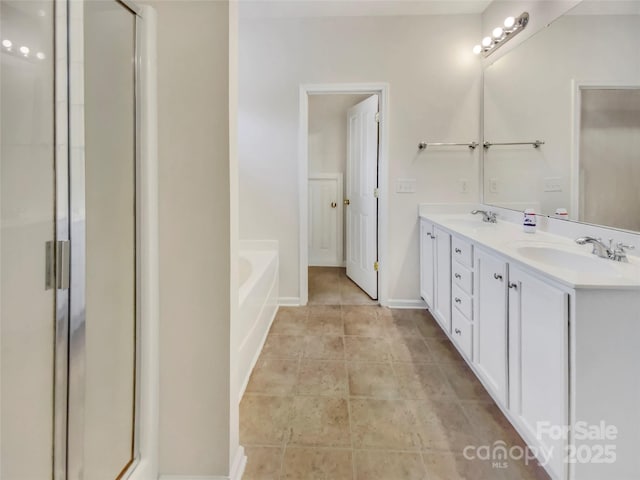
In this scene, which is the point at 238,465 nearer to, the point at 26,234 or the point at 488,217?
the point at 26,234

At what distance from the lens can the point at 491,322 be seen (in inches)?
67.0

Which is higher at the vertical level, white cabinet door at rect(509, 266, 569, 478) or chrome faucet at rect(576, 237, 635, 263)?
chrome faucet at rect(576, 237, 635, 263)

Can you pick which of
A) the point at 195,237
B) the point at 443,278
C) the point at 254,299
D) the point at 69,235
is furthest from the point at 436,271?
the point at 69,235

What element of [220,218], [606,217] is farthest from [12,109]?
[606,217]

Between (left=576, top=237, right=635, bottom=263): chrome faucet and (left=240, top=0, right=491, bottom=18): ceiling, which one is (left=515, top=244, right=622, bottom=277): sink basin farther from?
(left=240, top=0, right=491, bottom=18): ceiling

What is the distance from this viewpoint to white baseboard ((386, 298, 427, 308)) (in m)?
3.18

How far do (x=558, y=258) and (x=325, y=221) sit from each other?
10.9ft

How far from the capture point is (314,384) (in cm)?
→ 193

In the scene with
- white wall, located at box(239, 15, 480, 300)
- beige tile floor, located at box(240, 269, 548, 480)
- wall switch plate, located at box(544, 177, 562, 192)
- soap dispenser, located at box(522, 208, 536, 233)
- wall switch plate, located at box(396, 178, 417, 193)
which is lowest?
beige tile floor, located at box(240, 269, 548, 480)

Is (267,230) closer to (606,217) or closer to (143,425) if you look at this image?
(143,425)

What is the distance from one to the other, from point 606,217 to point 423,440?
1.34 metres

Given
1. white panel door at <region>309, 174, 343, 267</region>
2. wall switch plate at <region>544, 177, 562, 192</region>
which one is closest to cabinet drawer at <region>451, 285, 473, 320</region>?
wall switch plate at <region>544, 177, 562, 192</region>

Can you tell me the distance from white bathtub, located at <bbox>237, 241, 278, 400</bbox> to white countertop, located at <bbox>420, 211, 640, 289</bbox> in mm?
1155

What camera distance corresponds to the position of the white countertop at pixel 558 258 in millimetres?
1124
